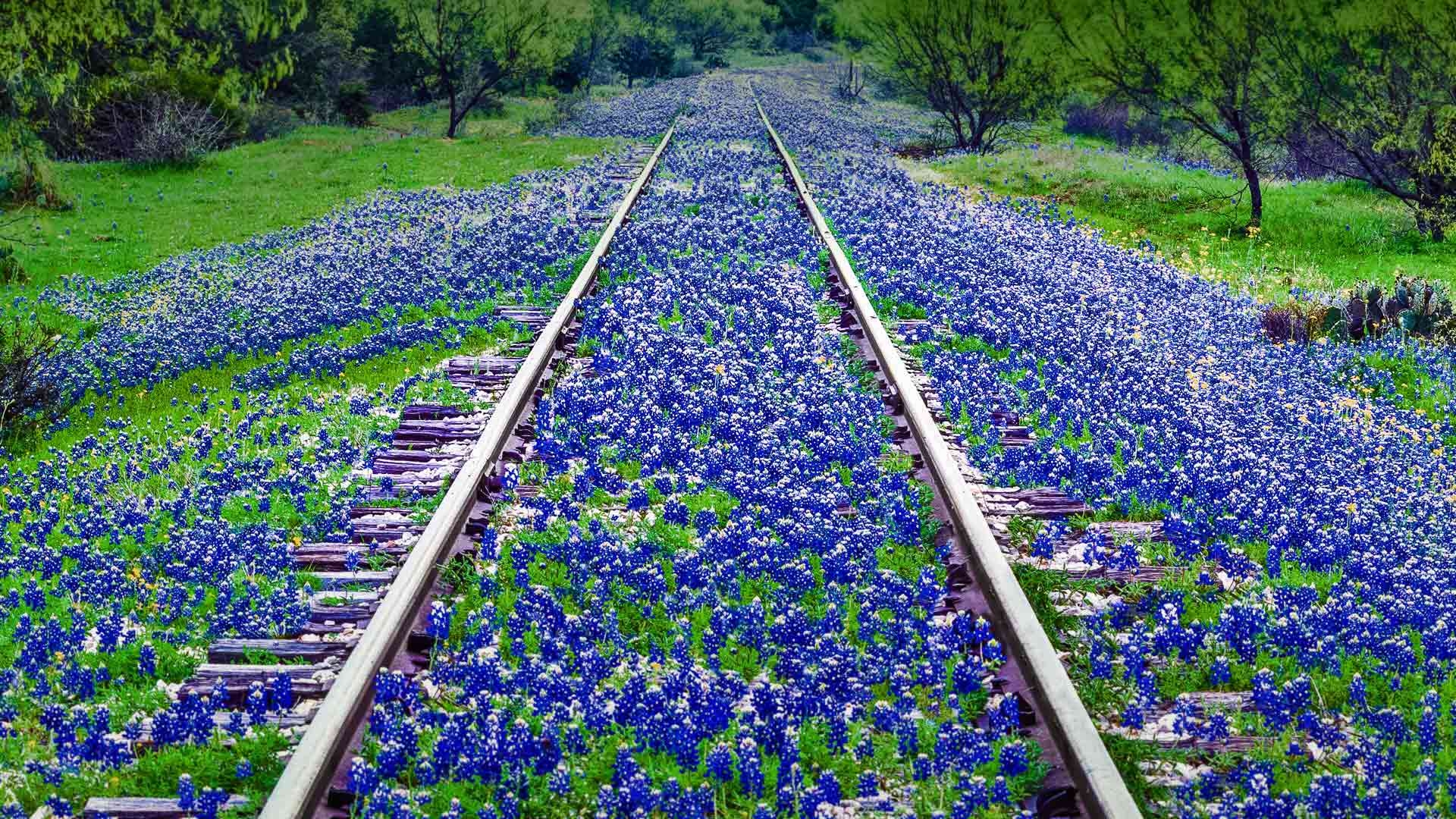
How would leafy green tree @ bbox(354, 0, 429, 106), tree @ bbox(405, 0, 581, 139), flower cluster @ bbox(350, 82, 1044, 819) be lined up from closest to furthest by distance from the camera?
flower cluster @ bbox(350, 82, 1044, 819), tree @ bbox(405, 0, 581, 139), leafy green tree @ bbox(354, 0, 429, 106)

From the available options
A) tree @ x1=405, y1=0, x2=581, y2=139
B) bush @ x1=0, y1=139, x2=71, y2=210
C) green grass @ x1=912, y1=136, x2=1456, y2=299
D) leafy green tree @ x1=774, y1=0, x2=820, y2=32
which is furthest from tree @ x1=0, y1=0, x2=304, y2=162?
leafy green tree @ x1=774, y1=0, x2=820, y2=32

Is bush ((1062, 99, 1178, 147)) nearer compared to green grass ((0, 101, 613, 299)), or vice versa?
green grass ((0, 101, 613, 299))

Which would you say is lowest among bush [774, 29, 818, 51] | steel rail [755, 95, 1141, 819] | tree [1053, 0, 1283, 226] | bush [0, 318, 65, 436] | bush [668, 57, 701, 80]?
bush [0, 318, 65, 436]

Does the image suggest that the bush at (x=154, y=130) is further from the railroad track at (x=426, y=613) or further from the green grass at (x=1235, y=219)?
the railroad track at (x=426, y=613)

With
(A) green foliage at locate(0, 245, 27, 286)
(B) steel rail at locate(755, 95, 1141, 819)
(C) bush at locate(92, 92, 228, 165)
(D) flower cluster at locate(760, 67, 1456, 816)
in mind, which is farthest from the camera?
(C) bush at locate(92, 92, 228, 165)

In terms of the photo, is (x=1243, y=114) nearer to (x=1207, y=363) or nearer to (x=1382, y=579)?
(x=1207, y=363)

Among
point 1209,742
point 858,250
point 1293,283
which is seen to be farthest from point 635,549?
point 1293,283

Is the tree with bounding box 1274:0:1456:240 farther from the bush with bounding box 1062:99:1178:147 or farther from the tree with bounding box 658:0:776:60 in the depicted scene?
the tree with bounding box 658:0:776:60

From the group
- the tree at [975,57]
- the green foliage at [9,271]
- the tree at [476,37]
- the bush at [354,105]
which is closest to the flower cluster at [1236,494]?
the green foliage at [9,271]
